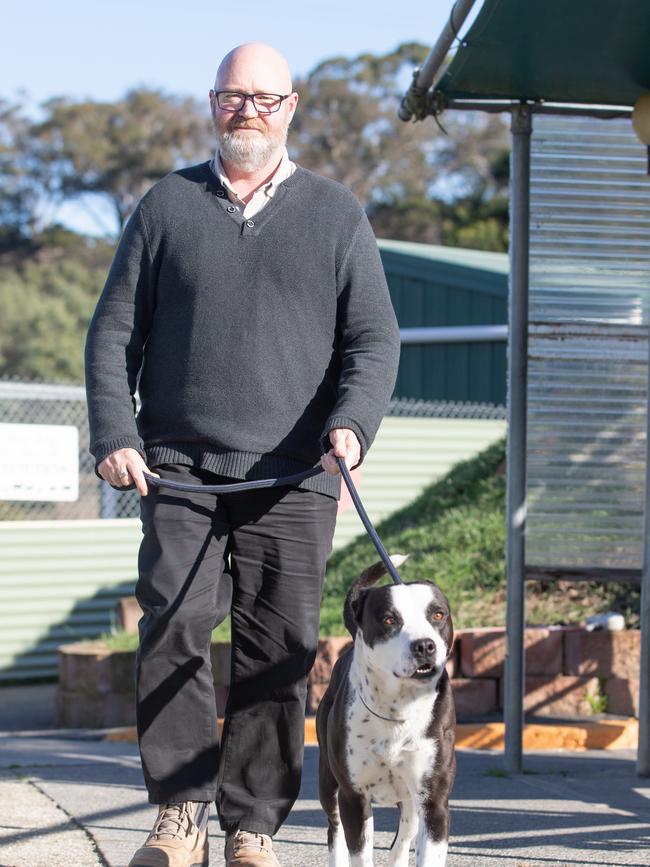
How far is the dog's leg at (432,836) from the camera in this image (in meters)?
3.30

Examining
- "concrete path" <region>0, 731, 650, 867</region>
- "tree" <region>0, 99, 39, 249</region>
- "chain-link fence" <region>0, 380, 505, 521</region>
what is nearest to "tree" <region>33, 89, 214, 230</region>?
Result: "tree" <region>0, 99, 39, 249</region>

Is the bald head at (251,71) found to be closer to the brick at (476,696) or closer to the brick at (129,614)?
the brick at (476,696)

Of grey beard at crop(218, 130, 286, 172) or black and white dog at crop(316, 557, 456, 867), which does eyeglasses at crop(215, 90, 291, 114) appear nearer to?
grey beard at crop(218, 130, 286, 172)

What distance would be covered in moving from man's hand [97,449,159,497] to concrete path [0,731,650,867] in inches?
47.3

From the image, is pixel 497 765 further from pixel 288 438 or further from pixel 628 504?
pixel 288 438

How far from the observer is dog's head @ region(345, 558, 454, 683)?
3193 mm

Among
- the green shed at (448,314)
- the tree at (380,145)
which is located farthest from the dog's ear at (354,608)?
the tree at (380,145)

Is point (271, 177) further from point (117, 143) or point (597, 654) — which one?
point (117, 143)

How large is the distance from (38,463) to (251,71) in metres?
7.17

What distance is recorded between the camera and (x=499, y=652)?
23.2ft

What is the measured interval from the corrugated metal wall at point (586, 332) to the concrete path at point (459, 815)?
1.04m

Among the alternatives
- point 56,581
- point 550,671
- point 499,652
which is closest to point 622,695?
point 550,671

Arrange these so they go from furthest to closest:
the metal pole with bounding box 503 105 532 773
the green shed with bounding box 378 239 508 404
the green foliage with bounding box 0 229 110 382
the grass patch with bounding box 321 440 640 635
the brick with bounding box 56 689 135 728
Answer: the green foliage with bounding box 0 229 110 382
the green shed with bounding box 378 239 508 404
the brick with bounding box 56 689 135 728
the grass patch with bounding box 321 440 640 635
the metal pole with bounding box 503 105 532 773

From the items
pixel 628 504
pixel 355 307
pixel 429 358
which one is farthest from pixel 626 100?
pixel 429 358
